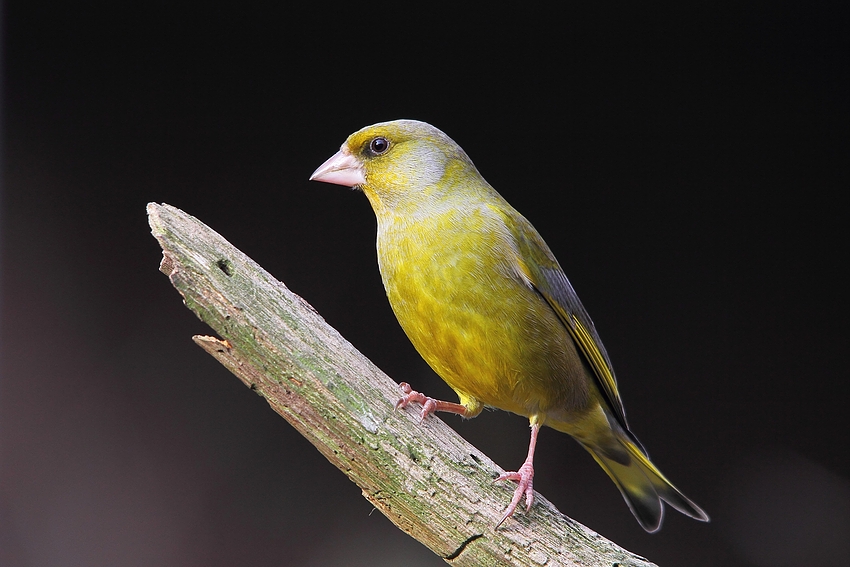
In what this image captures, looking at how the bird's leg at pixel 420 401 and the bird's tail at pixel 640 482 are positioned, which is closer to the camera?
the bird's leg at pixel 420 401

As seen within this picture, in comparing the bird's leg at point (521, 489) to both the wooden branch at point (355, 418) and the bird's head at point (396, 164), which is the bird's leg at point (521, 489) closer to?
the wooden branch at point (355, 418)

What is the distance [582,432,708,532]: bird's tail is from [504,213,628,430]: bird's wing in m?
0.13

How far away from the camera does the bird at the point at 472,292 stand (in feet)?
6.97

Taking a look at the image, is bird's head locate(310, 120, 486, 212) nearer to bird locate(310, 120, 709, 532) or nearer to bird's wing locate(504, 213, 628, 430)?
bird locate(310, 120, 709, 532)

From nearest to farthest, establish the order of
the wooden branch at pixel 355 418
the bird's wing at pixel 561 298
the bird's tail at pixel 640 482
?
the wooden branch at pixel 355 418 < the bird's wing at pixel 561 298 < the bird's tail at pixel 640 482

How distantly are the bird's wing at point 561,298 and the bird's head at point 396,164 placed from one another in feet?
0.87

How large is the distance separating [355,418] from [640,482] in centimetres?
130

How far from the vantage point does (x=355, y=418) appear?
198cm

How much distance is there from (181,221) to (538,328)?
105cm

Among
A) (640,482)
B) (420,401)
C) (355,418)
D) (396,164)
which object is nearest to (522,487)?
(420,401)

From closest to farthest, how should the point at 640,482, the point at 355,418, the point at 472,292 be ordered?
the point at 355,418, the point at 472,292, the point at 640,482

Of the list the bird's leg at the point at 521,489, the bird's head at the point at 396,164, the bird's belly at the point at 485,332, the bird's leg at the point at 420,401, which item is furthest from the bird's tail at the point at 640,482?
the bird's head at the point at 396,164

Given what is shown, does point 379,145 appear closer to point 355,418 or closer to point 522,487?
point 355,418

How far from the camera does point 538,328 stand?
7.32 feet
